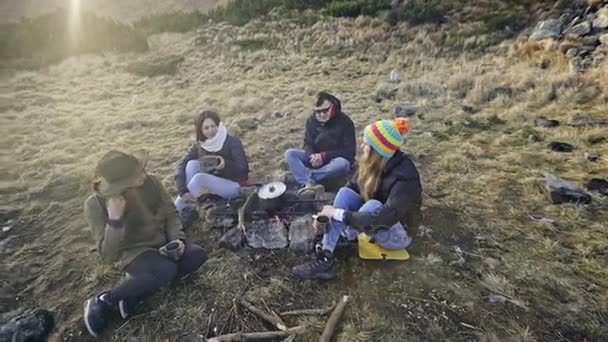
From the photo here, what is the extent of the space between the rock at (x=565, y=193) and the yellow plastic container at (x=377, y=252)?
1905 millimetres

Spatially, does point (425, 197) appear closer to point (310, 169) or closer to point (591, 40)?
point (310, 169)

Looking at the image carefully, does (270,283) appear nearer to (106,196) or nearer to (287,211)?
(287,211)

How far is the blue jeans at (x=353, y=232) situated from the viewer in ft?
10.5

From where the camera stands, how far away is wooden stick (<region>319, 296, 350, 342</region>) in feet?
8.68

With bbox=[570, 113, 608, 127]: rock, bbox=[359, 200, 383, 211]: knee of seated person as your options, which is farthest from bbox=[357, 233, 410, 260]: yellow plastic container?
bbox=[570, 113, 608, 127]: rock

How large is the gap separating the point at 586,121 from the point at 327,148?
4173mm

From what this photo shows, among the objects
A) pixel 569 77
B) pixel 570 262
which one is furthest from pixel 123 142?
pixel 569 77

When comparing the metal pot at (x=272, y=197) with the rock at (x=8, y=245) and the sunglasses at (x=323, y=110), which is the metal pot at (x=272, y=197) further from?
the rock at (x=8, y=245)

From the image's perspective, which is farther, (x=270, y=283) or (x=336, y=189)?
(x=336, y=189)

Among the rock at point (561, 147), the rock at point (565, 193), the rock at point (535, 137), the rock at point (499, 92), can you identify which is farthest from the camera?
the rock at point (499, 92)

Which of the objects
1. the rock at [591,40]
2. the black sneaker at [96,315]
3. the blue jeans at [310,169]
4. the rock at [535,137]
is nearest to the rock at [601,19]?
the rock at [591,40]

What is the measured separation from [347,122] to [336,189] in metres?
0.78

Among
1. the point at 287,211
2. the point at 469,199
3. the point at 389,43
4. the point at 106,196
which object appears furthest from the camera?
the point at 389,43

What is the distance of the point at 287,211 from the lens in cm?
378
